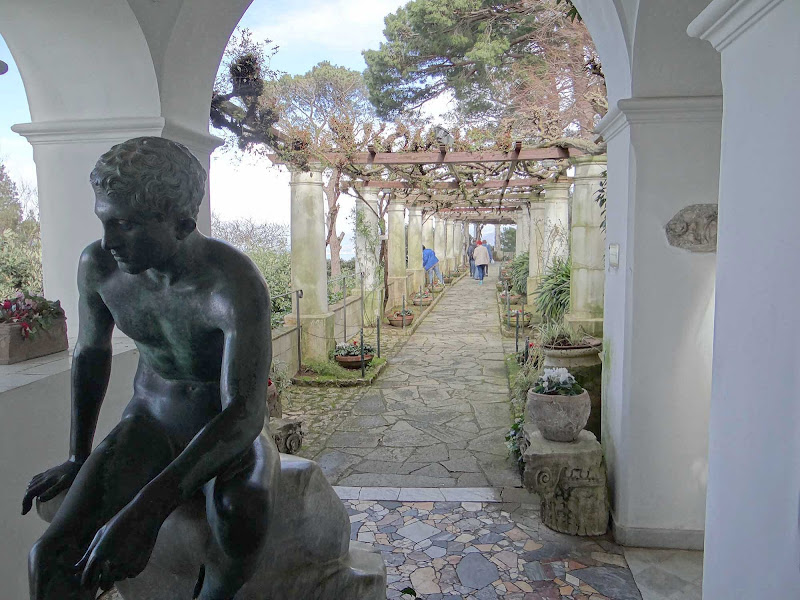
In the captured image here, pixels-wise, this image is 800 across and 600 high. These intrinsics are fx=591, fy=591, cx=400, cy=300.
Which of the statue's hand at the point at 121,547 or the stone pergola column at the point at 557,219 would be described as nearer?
the statue's hand at the point at 121,547

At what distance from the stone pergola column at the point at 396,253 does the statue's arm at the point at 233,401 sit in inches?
536

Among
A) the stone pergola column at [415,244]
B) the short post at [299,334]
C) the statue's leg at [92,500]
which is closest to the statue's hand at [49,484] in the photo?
the statue's leg at [92,500]

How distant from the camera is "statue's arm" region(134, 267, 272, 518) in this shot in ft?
4.78

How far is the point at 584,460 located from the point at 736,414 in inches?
85.2

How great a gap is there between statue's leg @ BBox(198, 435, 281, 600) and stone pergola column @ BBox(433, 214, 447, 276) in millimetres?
25623

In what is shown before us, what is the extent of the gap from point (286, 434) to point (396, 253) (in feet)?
36.3

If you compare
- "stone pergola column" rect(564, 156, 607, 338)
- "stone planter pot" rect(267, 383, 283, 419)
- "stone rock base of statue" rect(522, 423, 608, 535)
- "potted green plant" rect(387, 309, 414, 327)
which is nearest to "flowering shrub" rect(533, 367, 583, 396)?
"stone rock base of statue" rect(522, 423, 608, 535)

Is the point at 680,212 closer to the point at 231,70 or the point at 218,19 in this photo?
the point at 218,19

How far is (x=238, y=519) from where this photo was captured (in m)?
1.56

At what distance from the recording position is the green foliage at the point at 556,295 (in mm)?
9438

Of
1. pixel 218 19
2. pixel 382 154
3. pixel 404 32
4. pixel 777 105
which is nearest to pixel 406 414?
pixel 382 154

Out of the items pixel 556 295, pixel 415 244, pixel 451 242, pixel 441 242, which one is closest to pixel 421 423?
pixel 556 295

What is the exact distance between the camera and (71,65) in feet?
11.8

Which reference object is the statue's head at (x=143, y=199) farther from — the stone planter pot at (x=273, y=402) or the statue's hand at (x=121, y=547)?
the stone planter pot at (x=273, y=402)
